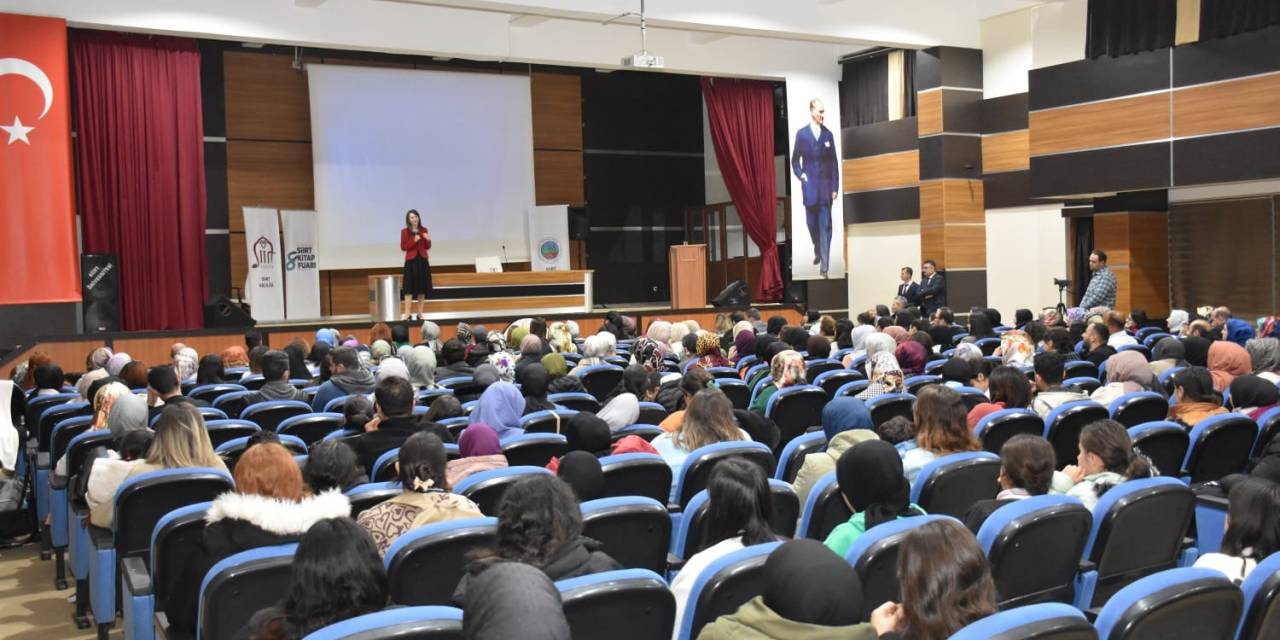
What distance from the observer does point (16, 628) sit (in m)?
4.64

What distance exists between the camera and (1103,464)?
3678mm

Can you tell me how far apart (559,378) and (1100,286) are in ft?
25.0

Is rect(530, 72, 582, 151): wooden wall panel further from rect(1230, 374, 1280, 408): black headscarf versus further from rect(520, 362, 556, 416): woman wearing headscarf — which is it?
rect(1230, 374, 1280, 408): black headscarf

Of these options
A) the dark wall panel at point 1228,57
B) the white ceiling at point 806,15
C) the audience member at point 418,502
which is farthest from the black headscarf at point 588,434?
the dark wall panel at point 1228,57

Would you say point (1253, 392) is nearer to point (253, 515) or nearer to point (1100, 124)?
point (253, 515)

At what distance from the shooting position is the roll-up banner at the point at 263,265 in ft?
48.0

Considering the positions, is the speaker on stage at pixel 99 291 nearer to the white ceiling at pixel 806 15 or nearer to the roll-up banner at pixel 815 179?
the white ceiling at pixel 806 15

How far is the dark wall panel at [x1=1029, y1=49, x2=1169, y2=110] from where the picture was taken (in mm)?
12383

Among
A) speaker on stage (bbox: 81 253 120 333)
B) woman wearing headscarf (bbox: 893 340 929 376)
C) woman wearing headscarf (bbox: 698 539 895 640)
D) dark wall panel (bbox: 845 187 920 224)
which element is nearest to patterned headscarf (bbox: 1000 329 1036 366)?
woman wearing headscarf (bbox: 893 340 929 376)

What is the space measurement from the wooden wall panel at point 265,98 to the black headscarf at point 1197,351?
12.3 meters

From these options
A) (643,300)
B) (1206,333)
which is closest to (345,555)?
(1206,333)

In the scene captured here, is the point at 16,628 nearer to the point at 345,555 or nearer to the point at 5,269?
the point at 345,555

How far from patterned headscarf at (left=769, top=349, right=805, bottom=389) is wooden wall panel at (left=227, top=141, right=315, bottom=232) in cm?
1089

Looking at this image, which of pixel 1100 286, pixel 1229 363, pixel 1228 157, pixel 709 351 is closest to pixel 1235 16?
pixel 1228 157
